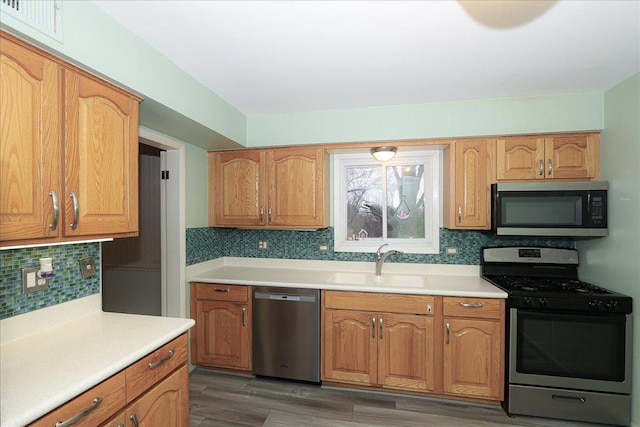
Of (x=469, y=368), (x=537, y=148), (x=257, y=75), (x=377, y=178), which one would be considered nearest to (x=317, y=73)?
(x=257, y=75)

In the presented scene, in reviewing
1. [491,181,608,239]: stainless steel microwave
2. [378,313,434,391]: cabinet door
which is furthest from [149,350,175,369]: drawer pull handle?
[491,181,608,239]: stainless steel microwave

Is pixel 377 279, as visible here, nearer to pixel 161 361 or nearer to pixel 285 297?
pixel 285 297

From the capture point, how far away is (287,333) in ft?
8.44

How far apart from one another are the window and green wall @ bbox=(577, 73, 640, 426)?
1179mm

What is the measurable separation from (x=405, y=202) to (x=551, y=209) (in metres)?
1.15

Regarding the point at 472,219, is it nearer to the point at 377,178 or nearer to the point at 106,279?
the point at 377,178

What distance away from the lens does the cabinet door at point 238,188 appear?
291 cm

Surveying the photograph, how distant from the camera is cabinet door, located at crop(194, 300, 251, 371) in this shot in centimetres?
266

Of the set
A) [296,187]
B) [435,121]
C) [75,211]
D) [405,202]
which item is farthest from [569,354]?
[75,211]

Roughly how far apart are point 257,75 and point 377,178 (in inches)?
60.8

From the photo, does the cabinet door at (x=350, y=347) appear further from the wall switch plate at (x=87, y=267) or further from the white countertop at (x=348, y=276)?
the wall switch plate at (x=87, y=267)

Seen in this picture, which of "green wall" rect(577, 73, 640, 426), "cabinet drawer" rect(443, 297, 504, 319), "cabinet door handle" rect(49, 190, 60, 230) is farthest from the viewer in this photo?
"cabinet drawer" rect(443, 297, 504, 319)

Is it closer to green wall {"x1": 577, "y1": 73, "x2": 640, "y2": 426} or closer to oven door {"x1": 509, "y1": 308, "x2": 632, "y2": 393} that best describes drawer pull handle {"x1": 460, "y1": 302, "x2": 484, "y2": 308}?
oven door {"x1": 509, "y1": 308, "x2": 632, "y2": 393}

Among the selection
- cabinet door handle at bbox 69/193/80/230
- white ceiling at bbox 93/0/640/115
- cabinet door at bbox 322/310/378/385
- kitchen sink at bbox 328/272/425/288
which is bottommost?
cabinet door at bbox 322/310/378/385
